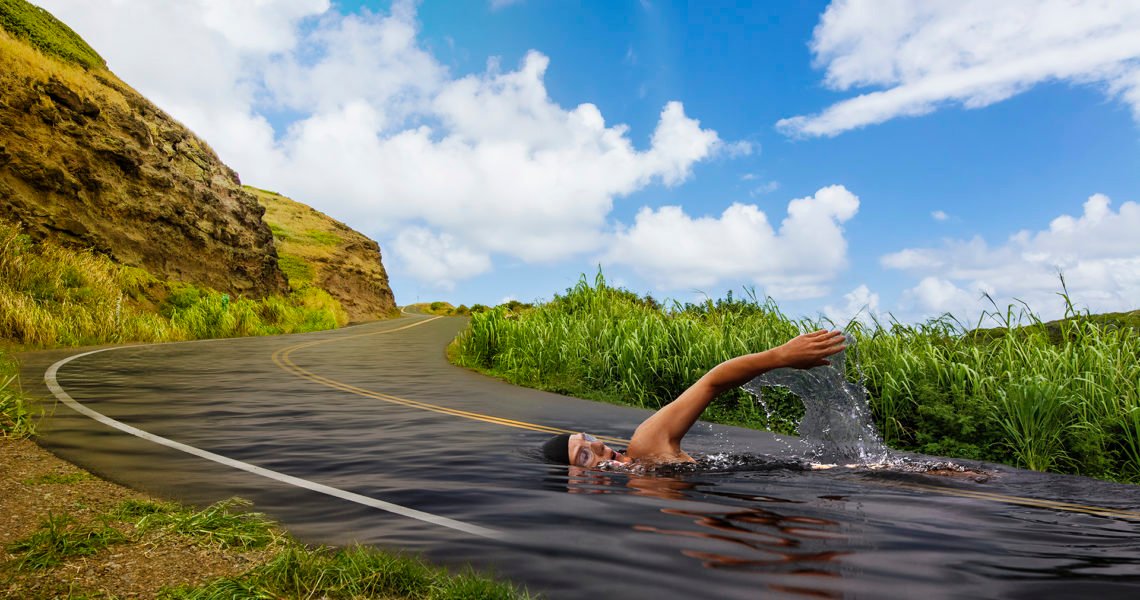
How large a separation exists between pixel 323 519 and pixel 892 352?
846 centimetres

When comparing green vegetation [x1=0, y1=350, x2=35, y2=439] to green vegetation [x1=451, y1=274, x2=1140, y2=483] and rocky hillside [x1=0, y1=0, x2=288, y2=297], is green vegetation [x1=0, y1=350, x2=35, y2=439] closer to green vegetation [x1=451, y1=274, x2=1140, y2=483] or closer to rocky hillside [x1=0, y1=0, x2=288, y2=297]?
green vegetation [x1=451, y1=274, x2=1140, y2=483]

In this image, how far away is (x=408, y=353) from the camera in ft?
70.7

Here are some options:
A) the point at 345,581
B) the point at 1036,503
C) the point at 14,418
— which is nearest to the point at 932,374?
the point at 1036,503

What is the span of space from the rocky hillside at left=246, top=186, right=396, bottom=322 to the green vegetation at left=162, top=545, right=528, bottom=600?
46785mm

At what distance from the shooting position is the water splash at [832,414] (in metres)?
7.49

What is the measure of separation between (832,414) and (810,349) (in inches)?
109

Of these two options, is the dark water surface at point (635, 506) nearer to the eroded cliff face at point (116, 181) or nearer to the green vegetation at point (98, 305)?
the green vegetation at point (98, 305)

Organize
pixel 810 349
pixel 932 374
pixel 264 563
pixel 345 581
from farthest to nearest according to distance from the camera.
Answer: pixel 932 374 < pixel 810 349 < pixel 264 563 < pixel 345 581

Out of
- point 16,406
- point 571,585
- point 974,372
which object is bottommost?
point 571,585

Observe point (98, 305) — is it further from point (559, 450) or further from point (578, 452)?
point (578, 452)

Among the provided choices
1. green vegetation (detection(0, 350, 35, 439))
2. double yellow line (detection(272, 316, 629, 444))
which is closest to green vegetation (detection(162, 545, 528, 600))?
double yellow line (detection(272, 316, 629, 444))

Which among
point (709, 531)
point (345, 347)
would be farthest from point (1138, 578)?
point (345, 347)

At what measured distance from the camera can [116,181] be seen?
3366 cm

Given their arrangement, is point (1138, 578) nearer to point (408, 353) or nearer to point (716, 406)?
point (716, 406)
